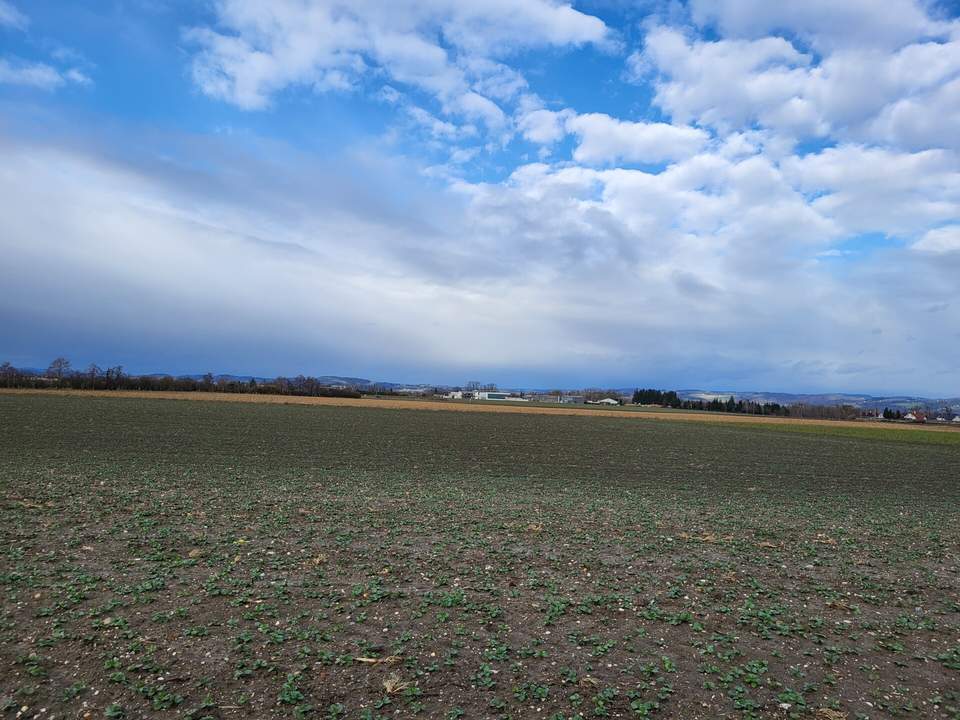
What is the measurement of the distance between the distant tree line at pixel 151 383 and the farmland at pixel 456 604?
120722mm

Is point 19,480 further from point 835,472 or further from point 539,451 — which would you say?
point 835,472

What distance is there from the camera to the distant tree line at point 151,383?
113625mm

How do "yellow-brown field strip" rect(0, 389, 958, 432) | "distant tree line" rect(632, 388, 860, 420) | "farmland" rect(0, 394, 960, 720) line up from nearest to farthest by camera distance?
→ 1. "farmland" rect(0, 394, 960, 720)
2. "yellow-brown field strip" rect(0, 389, 958, 432)
3. "distant tree line" rect(632, 388, 860, 420)

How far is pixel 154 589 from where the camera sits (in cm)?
Answer: 779

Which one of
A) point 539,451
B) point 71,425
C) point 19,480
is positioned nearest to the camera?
point 19,480

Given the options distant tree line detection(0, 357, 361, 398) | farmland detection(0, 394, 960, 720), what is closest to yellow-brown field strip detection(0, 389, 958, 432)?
distant tree line detection(0, 357, 361, 398)

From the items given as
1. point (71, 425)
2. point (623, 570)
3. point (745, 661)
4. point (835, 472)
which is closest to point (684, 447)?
point (835, 472)

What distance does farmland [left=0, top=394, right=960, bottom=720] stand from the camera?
5.50 meters

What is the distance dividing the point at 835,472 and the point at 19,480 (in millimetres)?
35873

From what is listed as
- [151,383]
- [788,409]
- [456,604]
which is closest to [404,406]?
[151,383]

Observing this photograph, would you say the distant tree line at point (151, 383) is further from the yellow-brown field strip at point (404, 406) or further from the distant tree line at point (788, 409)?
the distant tree line at point (788, 409)

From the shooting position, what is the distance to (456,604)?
7.79 m

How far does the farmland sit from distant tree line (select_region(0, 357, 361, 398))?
396 feet

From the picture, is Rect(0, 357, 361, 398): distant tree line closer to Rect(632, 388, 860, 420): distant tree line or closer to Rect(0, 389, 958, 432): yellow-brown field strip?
Rect(0, 389, 958, 432): yellow-brown field strip
